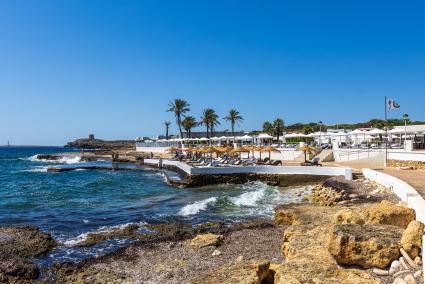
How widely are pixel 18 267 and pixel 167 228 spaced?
22.5 ft

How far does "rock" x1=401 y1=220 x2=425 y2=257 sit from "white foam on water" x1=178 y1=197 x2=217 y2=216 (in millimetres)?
13918

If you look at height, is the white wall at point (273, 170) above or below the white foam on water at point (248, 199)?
above

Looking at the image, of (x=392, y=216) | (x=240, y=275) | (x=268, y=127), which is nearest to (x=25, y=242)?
(x=240, y=275)

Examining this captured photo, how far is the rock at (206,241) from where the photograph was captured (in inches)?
550

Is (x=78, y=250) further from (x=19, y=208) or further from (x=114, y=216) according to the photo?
(x=19, y=208)

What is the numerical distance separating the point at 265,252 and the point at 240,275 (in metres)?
5.04

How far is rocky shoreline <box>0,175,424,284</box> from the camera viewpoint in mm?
8344

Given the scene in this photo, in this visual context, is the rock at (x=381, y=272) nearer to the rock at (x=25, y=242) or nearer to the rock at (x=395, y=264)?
the rock at (x=395, y=264)

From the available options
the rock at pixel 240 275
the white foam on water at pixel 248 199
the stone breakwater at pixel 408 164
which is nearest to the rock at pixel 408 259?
the rock at pixel 240 275

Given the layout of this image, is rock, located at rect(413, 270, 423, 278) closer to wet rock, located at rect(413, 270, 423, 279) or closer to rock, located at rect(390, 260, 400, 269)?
wet rock, located at rect(413, 270, 423, 279)

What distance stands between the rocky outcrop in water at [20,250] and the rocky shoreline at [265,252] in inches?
1.1

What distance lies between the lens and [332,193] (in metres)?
23.9

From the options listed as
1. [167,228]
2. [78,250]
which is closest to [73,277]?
[78,250]

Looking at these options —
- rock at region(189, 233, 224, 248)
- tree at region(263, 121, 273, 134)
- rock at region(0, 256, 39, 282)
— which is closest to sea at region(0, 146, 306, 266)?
rock at region(0, 256, 39, 282)
